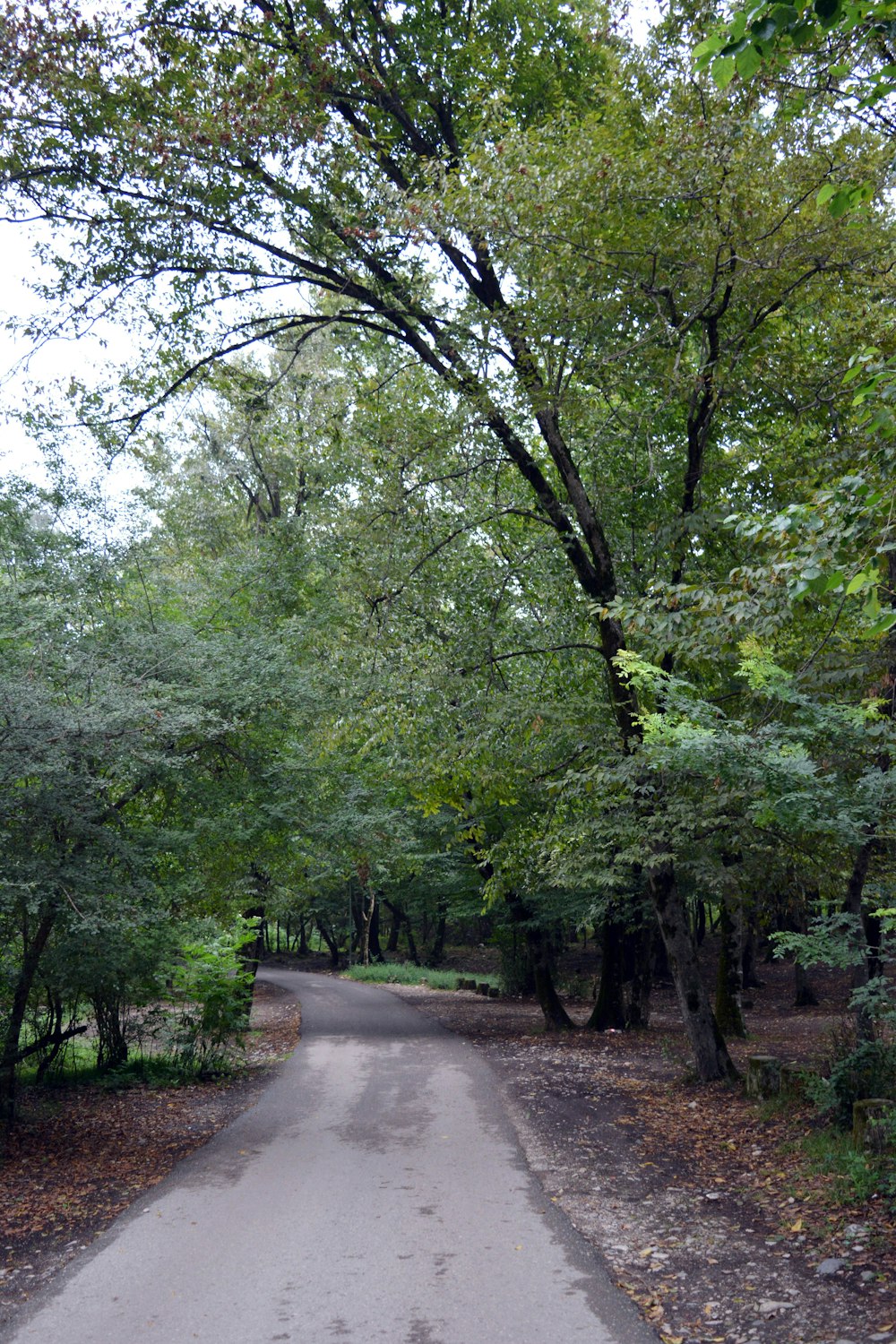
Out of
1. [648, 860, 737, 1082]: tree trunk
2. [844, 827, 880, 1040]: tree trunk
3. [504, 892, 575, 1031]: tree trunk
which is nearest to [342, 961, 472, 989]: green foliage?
[504, 892, 575, 1031]: tree trunk

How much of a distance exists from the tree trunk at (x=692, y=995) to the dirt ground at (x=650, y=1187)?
13.7 inches

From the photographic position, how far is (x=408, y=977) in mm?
35062

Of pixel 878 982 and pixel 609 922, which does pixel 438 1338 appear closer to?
pixel 878 982

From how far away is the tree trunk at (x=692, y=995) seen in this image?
35.2 feet

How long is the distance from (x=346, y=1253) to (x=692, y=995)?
6.13 metres

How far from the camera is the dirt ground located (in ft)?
15.8

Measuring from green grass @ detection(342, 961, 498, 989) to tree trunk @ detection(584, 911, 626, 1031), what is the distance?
12760 mm

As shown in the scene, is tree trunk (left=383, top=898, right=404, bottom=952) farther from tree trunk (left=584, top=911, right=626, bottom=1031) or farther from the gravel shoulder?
the gravel shoulder

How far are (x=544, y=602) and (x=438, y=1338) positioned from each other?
9925mm

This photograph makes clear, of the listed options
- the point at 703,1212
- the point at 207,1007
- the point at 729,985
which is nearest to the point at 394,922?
the point at 729,985

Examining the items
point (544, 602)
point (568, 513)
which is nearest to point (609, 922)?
point (544, 602)

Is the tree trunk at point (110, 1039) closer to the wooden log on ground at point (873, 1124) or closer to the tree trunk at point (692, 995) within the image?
the tree trunk at point (692, 995)

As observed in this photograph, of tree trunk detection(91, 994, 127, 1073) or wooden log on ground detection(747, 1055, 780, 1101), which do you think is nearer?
wooden log on ground detection(747, 1055, 780, 1101)

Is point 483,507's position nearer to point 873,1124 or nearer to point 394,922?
point 873,1124
